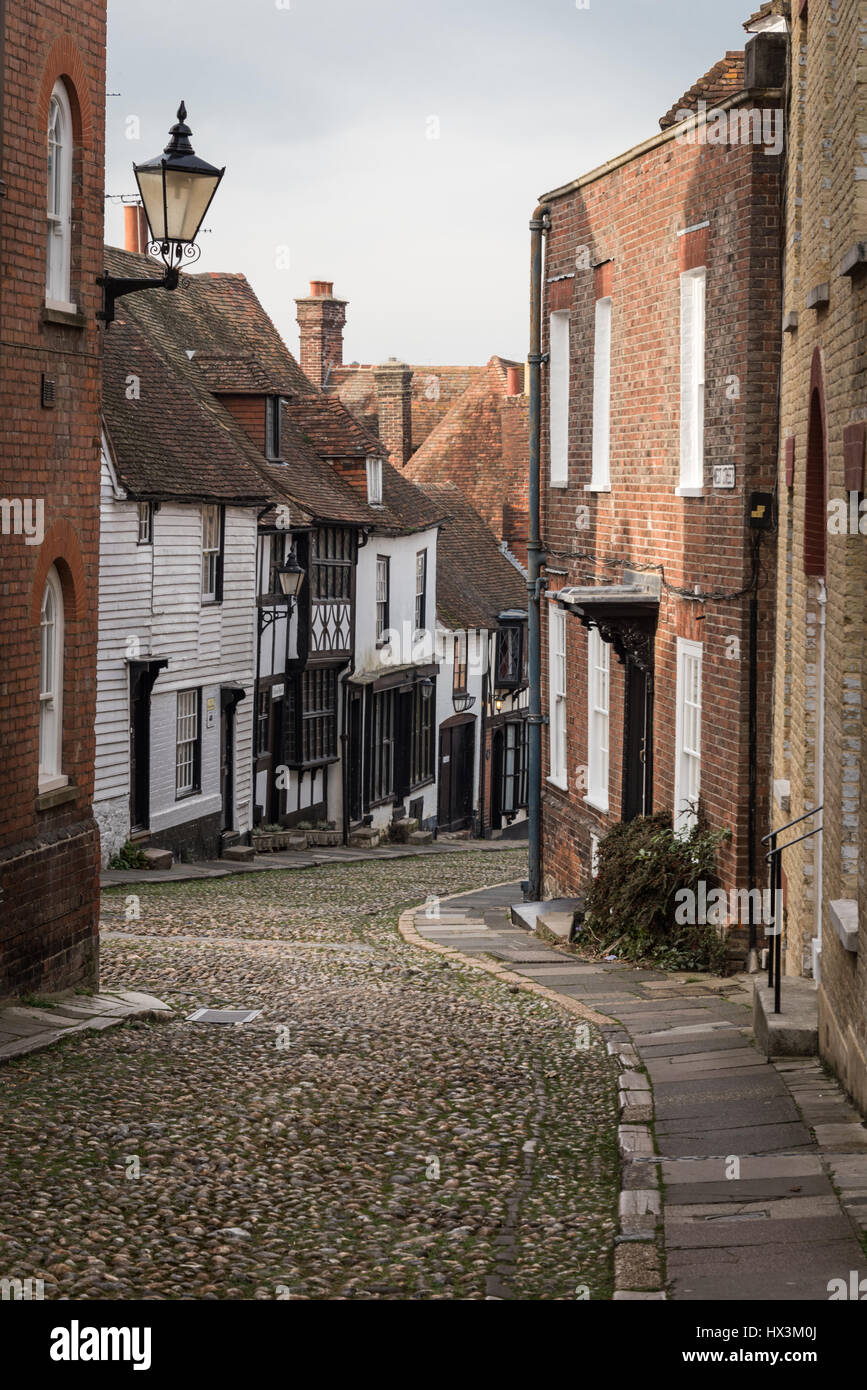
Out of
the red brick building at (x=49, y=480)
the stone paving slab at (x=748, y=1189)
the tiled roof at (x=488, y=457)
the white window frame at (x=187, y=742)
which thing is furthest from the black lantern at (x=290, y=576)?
the stone paving slab at (x=748, y=1189)

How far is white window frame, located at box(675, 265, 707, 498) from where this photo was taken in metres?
14.0

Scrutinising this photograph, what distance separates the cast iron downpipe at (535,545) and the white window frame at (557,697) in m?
0.16

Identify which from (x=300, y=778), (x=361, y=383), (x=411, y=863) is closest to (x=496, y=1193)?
(x=411, y=863)

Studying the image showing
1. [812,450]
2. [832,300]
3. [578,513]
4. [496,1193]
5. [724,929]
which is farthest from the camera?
[578,513]

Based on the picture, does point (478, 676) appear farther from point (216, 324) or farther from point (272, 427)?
Result: point (272, 427)

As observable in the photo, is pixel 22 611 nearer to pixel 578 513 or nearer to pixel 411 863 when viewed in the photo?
pixel 578 513

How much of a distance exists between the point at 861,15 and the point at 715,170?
5607 mm

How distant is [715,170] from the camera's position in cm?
1334

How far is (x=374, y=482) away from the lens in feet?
117

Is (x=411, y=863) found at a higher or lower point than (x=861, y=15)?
lower

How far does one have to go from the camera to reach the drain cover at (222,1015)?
11680 mm

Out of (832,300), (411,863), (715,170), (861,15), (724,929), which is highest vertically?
(715,170)

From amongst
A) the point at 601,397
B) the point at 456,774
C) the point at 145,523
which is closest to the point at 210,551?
the point at 145,523

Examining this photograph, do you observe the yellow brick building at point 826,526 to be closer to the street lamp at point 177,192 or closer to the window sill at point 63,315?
the street lamp at point 177,192
